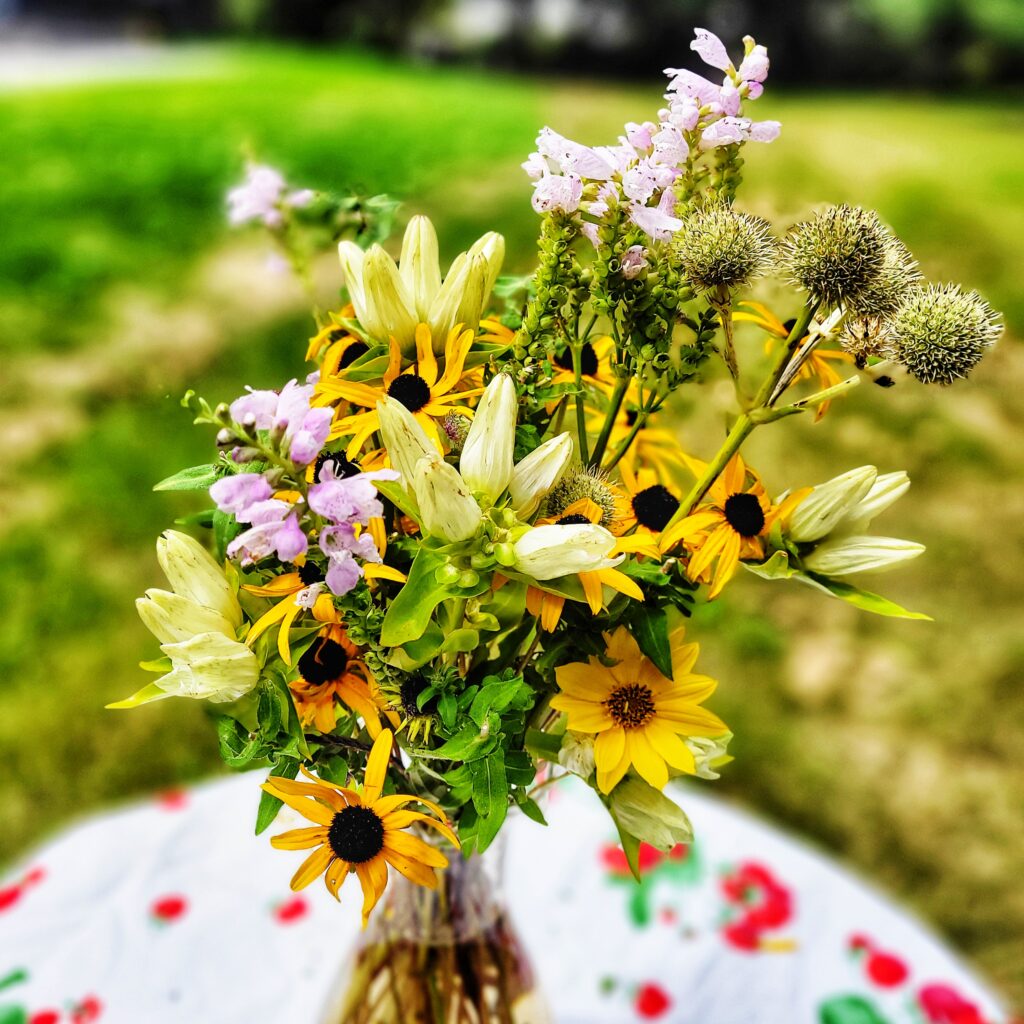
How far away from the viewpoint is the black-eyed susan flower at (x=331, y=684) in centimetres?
60

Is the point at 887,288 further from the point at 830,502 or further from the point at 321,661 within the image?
the point at 321,661

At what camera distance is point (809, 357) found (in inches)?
22.3

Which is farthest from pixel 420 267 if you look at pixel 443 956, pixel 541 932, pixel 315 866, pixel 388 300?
pixel 541 932

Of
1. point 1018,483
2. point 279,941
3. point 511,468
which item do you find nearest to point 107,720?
point 279,941

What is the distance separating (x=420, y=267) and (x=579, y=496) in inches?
6.4

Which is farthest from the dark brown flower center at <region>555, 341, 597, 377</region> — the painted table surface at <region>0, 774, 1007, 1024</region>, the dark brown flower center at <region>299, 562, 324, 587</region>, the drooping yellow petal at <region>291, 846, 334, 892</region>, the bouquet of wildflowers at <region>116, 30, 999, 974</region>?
the painted table surface at <region>0, 774, 1007, 1024</region>

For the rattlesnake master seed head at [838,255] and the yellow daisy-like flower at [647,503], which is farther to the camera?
the yellow daisy-like flower at [647,503]

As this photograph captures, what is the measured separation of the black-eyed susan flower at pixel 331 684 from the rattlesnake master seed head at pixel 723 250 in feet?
0.94

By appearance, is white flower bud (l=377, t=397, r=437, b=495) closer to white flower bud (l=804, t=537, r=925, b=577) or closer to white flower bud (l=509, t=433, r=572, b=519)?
white flower bud (l=509, t=433, r=572, b=519)

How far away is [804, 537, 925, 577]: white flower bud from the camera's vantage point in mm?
572

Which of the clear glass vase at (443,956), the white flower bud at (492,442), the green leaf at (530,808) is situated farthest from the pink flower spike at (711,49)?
the clear glass vase at (443,956)

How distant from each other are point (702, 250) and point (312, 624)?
0.96 ft

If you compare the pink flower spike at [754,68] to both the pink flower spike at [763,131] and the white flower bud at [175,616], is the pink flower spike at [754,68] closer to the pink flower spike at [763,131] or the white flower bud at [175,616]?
the pink flower spike at [763,131]

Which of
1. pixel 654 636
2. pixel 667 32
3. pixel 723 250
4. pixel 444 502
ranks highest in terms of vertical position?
pixel 723 250
